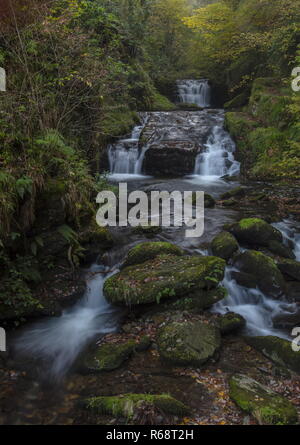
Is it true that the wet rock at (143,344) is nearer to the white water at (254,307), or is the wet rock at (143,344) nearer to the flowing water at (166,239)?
the flowing water at (166,239)

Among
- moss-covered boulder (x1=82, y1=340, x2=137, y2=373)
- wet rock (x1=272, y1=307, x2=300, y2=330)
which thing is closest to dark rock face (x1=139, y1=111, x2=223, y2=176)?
wet rock (x1=272, y1=307, x2=300, y2=330)

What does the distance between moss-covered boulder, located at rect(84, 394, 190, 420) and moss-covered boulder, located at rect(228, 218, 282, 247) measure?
4751 mm

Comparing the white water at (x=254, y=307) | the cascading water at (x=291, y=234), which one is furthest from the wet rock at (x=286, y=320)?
the cascading water at (x=291, y=234)

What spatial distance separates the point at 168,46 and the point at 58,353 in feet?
91.6

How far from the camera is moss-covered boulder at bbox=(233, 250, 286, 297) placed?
6.61m

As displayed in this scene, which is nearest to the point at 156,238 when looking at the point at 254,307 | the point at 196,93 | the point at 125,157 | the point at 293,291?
the point at 254,307

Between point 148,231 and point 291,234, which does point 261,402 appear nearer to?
point 148,231

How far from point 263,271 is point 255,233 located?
134 centimetres

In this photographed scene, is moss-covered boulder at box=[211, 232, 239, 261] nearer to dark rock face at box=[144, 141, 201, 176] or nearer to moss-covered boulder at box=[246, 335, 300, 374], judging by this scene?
moss-covered boulder at box=[246, 335, 300, 374]

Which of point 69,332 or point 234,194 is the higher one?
point 234,194

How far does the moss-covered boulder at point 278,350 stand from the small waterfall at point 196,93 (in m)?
19.9

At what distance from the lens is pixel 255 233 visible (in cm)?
788

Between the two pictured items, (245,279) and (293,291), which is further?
(245,279)

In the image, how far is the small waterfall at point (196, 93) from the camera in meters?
23.0
